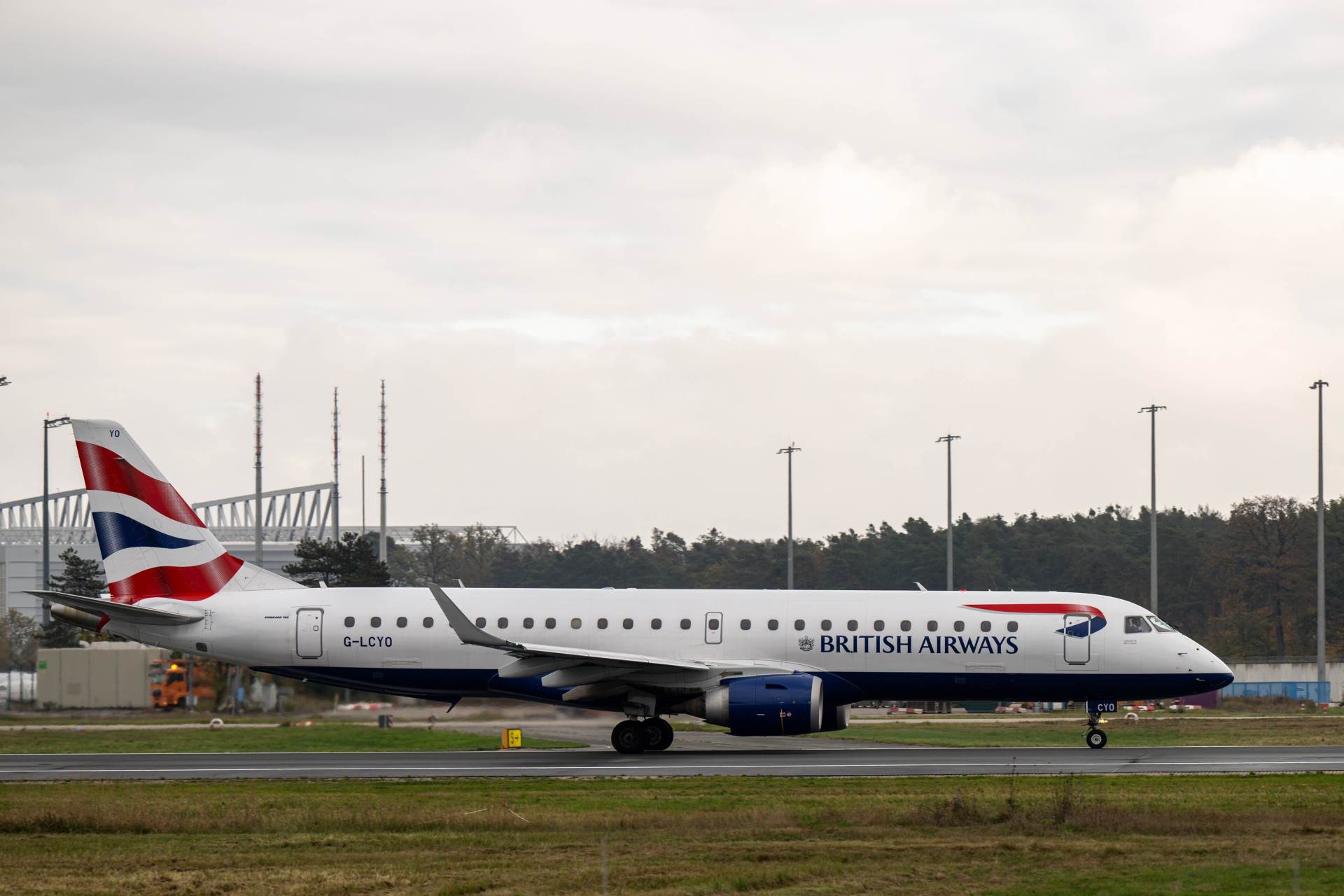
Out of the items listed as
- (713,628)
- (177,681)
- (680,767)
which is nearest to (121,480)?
(713,628)

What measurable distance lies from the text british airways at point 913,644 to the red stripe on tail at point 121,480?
13.5 metres

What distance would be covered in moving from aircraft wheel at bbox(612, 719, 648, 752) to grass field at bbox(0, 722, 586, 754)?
3354mm

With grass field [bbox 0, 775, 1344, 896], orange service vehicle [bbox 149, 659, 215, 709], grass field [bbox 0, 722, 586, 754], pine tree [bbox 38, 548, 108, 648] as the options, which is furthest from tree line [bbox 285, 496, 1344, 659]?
grass field [bbox 0, 775, 1344, 896]

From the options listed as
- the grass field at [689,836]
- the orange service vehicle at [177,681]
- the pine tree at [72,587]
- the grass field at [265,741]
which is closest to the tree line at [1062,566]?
the pine tree at [72,587]

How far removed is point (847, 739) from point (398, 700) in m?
10.1

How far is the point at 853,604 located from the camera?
1186 inches

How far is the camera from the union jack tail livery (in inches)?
1244

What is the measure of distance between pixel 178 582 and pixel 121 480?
8.30ft

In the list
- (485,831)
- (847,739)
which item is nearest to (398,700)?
(847,739)

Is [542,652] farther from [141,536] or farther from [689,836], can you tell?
[689,836]

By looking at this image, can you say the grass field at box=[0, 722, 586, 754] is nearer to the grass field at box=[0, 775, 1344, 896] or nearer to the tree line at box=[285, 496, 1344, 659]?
the grass field at box=[0, 775, 1344, 896]

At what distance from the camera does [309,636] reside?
3025cm

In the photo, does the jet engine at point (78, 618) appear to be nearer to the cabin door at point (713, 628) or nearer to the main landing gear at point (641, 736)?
the main landing gear at point (641, 736)

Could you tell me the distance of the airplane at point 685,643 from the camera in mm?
29438
